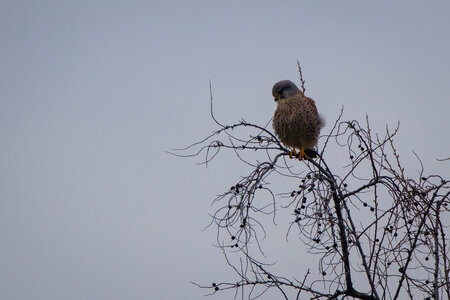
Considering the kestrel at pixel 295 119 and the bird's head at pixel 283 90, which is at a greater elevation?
the bird's head at pixel 283 90

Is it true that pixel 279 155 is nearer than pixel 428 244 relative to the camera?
No

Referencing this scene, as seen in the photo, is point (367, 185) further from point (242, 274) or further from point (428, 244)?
point (242, 274)

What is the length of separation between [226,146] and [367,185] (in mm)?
1073

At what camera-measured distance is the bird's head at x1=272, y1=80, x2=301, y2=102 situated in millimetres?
6273

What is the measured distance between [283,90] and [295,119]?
0.55 meters

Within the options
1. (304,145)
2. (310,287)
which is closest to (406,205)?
(310,287)

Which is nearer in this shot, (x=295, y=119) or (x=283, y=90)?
(x=295, y=119)

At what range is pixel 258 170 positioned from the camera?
345 cm

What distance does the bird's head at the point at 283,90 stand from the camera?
20.6 ft

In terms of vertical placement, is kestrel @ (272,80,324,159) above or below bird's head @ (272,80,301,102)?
below

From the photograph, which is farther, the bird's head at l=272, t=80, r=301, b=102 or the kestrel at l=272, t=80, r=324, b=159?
the bird's head at l=272, t=80, r=301, b=102

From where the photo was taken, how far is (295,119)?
19.5ft

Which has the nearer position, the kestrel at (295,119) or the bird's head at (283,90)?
the kestrel at (295,119)

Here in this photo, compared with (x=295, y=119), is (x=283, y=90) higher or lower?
higher
